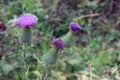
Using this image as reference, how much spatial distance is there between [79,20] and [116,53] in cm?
63

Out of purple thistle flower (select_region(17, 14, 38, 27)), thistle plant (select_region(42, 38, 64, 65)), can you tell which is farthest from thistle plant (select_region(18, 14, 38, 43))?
thistle plant (select_region(42, 38, 64, 65))

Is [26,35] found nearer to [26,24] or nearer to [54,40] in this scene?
[26,24]

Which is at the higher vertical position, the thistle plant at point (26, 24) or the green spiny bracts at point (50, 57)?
the thistle plant at point (26, 24)

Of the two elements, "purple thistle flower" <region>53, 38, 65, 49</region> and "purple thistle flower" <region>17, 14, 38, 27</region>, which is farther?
"purple thistle flower" <region>17, 14, 38, 27</region>

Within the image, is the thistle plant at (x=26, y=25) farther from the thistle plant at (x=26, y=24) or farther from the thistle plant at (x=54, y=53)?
the thistle plant at (x=54, y=53)

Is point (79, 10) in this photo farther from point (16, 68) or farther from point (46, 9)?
point (16, 68)

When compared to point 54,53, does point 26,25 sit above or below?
above

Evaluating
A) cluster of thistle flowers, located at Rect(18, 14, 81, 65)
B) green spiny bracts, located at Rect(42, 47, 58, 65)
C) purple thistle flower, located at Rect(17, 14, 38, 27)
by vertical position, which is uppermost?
purple thistle flower, located at Rect(17, 14, 38, 27)

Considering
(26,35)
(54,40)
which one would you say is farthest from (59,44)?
(26,35)

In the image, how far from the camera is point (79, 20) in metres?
3.96

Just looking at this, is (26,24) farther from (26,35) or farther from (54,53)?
(54,53)

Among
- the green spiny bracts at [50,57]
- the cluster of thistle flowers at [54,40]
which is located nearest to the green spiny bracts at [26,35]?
the cluster of thistle flowers at [54,40]

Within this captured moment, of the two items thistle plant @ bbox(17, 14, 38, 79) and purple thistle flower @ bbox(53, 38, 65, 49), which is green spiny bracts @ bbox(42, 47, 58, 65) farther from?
thistle plant @ bbox(17, 14, 38, 79)

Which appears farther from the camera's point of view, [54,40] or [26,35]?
[26,35]
